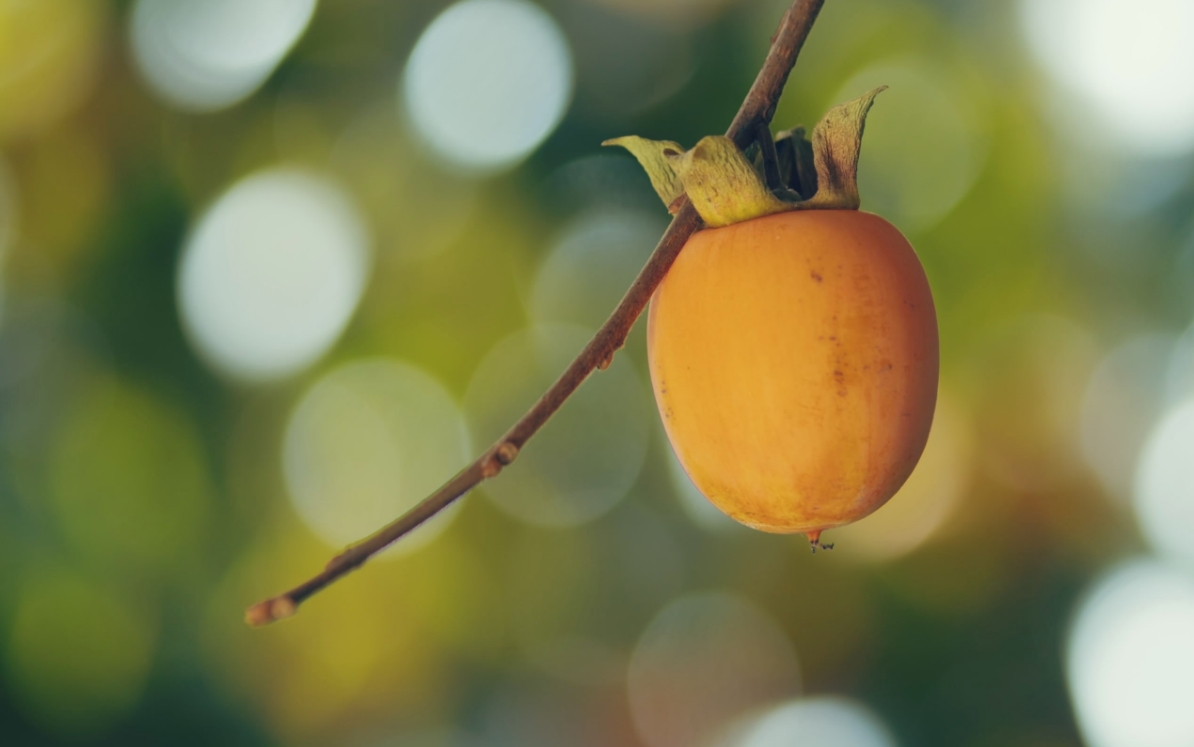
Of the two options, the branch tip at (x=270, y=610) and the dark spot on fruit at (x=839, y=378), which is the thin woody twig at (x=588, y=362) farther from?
the dark spot on fruit at (x=839, y=378)

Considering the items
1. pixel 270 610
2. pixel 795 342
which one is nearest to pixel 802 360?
pixel 795 342

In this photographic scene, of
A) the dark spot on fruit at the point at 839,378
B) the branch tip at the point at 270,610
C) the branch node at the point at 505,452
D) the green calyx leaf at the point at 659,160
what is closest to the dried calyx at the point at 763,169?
the green calyx leaf at the point at 659,160

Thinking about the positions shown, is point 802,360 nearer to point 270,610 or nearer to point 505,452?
point 505,452

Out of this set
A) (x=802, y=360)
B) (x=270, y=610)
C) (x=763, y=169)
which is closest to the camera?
(x=270, y=610)

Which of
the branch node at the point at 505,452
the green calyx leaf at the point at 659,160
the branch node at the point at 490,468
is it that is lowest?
the branch node at the point at 490,468

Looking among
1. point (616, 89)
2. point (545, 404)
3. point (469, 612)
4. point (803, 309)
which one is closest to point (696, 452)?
point (803, 309)

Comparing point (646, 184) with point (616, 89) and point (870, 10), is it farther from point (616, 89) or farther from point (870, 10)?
point (870, 10)

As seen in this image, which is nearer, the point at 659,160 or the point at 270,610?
the point at 270,610
